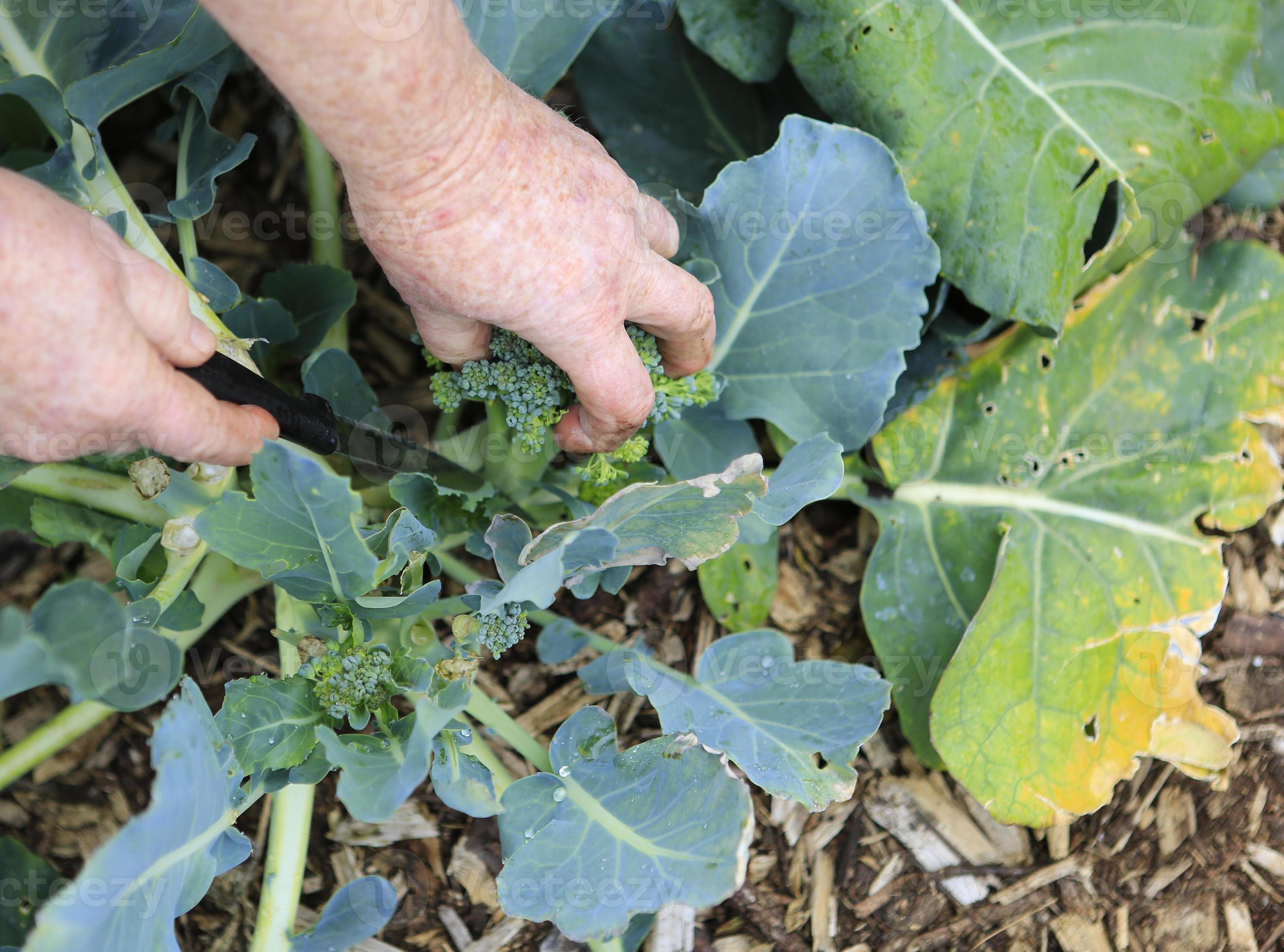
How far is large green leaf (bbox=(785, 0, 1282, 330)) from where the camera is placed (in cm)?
141

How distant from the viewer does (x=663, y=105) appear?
1703 millimetres

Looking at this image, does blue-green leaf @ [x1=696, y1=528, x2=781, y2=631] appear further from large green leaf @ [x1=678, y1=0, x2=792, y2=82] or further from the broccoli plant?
large green leaf @ [x1=678, y1=0, x2=792, y2=82]

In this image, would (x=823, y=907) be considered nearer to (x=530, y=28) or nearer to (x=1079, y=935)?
(x=1079, y=935)

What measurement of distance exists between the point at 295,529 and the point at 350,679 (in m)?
0.24

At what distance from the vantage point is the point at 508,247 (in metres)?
1.00

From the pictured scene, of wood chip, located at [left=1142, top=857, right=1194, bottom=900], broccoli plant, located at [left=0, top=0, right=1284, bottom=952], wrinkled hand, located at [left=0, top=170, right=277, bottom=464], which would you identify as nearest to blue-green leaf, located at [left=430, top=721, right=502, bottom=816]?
broccoli plant, located at [left=0, top=0, right=1284, bottom=952]

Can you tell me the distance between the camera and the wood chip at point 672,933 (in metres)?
1.59

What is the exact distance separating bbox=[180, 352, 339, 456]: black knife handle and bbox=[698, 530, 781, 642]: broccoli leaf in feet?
2.54

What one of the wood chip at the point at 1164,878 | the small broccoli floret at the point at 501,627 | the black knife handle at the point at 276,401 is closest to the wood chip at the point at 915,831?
the wood chip at the point at 1164,878

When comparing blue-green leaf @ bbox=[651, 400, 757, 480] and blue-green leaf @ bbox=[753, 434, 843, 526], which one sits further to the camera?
blue-green leaf @ bbox=[651, 400, 757, 480]

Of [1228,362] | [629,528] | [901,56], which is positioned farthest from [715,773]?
[1228,362]

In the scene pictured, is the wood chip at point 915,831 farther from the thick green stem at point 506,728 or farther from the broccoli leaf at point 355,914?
the broccoli leaf at point 355,914

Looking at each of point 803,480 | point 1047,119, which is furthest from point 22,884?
point 1047,119

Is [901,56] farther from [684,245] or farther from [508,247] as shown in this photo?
[508,247]
